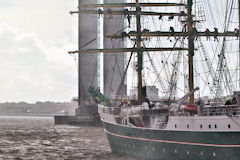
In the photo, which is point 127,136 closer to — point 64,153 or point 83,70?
point 64,153

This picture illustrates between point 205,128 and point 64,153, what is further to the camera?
point 64,153

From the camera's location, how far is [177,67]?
35.5m

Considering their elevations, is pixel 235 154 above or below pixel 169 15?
below

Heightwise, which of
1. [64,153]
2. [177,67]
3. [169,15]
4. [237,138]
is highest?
[169,15]

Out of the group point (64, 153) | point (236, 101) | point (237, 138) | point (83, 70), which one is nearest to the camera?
point (237, 138)

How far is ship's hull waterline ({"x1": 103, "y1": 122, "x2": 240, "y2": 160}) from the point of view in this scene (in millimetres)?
23406

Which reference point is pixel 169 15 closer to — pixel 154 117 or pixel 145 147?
pixel 154 117

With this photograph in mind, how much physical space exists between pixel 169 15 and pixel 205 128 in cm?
1944

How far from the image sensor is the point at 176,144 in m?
26.1

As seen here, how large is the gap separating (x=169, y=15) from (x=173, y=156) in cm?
1901

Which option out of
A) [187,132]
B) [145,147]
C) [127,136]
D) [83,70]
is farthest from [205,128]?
[83,70]

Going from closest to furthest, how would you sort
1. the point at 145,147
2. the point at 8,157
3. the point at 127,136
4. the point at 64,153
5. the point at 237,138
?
1. the point at 237,138
2. the point at 145,147
3. the point at 127,136
4. the point at 8,157
5. the point at 64,153

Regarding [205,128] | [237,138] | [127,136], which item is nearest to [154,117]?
[127,136]

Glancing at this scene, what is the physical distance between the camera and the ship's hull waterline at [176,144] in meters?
23.4
